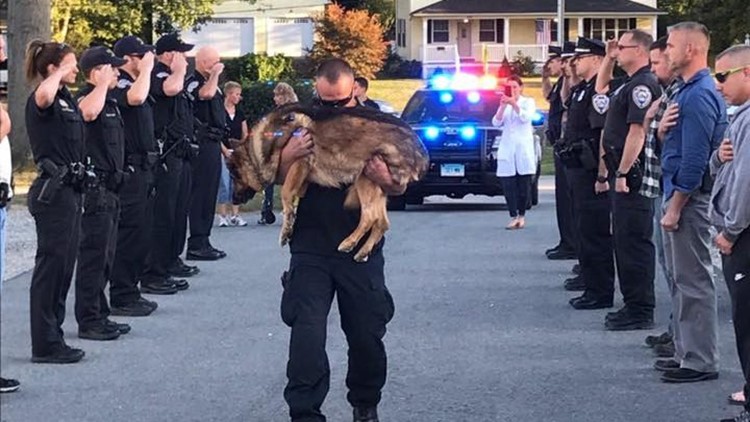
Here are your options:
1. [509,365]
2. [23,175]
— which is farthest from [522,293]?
[23,175]

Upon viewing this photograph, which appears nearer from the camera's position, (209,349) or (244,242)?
(209,349)

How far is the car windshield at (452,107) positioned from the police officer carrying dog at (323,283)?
1300 centimetres

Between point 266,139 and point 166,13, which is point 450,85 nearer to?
point 266,139

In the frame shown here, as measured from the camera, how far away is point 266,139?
6867 millimetres

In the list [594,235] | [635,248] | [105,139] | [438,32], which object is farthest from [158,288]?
[438,32]

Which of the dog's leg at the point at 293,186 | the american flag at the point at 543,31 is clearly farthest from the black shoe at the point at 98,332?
the american flag at the point at 543,31

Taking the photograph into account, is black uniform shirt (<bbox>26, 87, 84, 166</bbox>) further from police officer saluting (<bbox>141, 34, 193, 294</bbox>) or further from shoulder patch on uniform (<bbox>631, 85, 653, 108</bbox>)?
shoulder patch on uniform (<bbox>631, 85, 653, 108</bbox>)

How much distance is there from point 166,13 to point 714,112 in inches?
1514

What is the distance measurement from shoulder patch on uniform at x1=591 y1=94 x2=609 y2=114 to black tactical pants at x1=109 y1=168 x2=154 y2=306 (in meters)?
3.72

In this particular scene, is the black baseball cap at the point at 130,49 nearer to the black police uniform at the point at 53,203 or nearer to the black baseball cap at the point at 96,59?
the black baseball cap at the point at 96,59

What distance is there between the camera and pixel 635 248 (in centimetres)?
1002

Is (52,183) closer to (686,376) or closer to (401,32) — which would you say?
(686,376)

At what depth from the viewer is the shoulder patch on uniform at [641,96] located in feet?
31.4

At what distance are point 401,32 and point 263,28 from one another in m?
9.38
